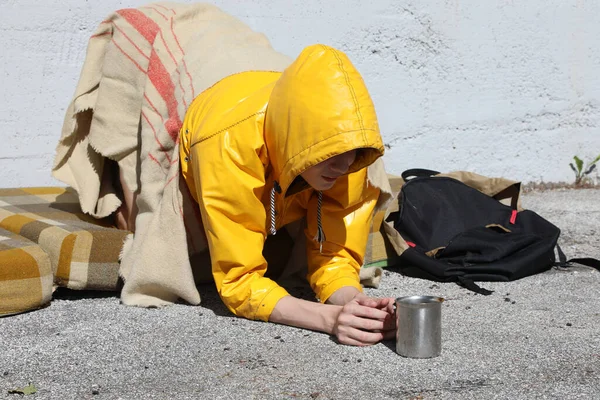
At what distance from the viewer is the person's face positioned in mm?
2613

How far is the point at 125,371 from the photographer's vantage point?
2484mm

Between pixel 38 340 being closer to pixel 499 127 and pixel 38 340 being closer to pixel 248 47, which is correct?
pixel 248 47

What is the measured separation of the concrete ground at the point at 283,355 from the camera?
2.33 metres

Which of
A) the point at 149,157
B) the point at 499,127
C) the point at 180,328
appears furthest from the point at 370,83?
the point at 180,328

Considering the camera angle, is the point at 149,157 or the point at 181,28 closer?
the point at 149,157

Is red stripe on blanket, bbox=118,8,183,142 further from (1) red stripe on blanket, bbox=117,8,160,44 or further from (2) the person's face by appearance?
(2) the person's face

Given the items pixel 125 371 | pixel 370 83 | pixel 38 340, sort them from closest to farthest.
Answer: pixel 125 371 → pixel 38 340 → pixel 370 83

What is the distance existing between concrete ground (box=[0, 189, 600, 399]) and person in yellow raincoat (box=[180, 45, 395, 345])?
0.36ft

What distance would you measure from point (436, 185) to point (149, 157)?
1.36 metres

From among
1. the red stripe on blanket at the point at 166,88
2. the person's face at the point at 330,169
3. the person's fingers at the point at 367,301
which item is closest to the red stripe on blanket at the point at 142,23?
the red stripe on blanket at the point at 166,88

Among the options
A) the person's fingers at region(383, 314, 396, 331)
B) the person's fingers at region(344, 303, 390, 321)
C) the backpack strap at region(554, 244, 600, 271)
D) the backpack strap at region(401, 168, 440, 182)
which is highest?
the backpack strap at region(401, 168, 440, 182)

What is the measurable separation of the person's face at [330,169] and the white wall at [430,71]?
7.17ft

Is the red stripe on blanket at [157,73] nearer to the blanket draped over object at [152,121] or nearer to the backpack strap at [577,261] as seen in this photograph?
the blanket draped over object at [152,121]

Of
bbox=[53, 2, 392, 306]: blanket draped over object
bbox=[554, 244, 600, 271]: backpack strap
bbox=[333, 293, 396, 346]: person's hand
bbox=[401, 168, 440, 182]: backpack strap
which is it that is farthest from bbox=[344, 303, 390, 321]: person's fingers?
bbox=[401, 168, 440, 182]: backpack strap
